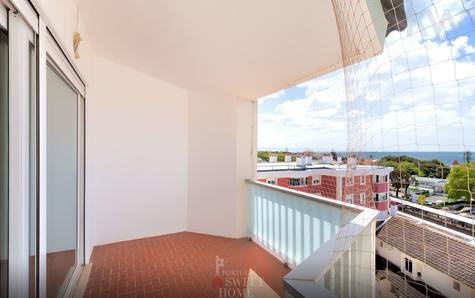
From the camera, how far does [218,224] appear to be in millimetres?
3879

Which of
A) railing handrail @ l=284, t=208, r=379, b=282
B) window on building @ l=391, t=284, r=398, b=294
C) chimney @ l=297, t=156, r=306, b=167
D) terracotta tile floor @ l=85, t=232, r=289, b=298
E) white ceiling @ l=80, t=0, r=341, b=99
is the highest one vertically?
white ceiling @ l=80, t=0, r=341, b=99

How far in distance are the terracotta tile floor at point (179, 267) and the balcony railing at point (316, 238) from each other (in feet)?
0.99

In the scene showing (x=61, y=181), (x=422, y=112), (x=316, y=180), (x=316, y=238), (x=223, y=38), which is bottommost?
(x=316, y=238)

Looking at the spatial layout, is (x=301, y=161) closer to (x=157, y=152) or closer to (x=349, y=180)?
(x=349, y=180)

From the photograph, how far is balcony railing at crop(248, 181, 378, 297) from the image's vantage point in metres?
0.99

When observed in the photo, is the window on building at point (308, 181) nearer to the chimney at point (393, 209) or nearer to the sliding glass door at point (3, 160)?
the chimney at point (393, 209)

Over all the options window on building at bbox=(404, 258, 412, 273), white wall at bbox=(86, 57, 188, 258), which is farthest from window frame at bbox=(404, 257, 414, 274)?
white wall at bbox=(86, 57, 188, 258)

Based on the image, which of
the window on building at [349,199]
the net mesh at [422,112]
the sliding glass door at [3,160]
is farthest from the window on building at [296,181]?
the sliding glass door at [3,160]

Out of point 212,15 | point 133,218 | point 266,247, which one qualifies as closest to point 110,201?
point 133,218

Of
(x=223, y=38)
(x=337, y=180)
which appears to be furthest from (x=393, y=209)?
(x=223, y=38)

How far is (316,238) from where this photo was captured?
2510 millimetres

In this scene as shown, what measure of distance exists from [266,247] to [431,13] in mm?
3022

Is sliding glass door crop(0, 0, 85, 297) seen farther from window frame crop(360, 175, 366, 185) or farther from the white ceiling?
window frame crop(360, 175, 366, 185)

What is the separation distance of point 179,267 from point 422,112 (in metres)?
2.73
